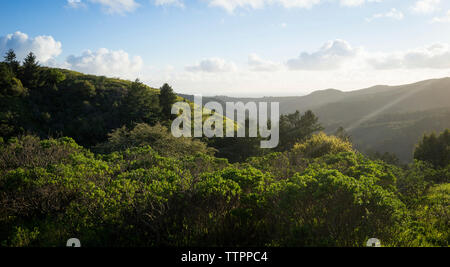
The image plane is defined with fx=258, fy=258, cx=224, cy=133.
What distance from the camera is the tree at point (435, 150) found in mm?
24453

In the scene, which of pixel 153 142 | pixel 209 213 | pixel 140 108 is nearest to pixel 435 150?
pixel 153 142

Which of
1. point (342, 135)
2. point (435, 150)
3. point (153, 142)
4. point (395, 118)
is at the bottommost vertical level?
point (435, 150)

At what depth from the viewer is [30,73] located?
3422 cm

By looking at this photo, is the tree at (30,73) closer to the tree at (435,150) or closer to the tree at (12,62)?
the tree at (12,62)

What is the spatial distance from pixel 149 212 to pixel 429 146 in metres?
31.5

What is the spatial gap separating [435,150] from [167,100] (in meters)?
29.5

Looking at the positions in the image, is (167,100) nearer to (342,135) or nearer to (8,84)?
(8,84)

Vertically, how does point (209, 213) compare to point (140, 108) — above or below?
below

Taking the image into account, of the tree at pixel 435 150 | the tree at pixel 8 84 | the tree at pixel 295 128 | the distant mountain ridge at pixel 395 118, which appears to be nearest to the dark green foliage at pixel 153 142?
the tree at pixel 295 128

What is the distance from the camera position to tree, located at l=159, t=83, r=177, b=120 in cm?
3089

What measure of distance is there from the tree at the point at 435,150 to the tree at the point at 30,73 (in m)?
46.6

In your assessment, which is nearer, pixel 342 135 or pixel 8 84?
pixel 8 84

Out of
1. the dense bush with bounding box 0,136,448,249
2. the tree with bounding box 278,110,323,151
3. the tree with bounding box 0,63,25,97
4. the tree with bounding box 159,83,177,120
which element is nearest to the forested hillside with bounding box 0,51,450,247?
the dense bush with bounding box 0,136,448,249

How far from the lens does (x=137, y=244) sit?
5242mm
